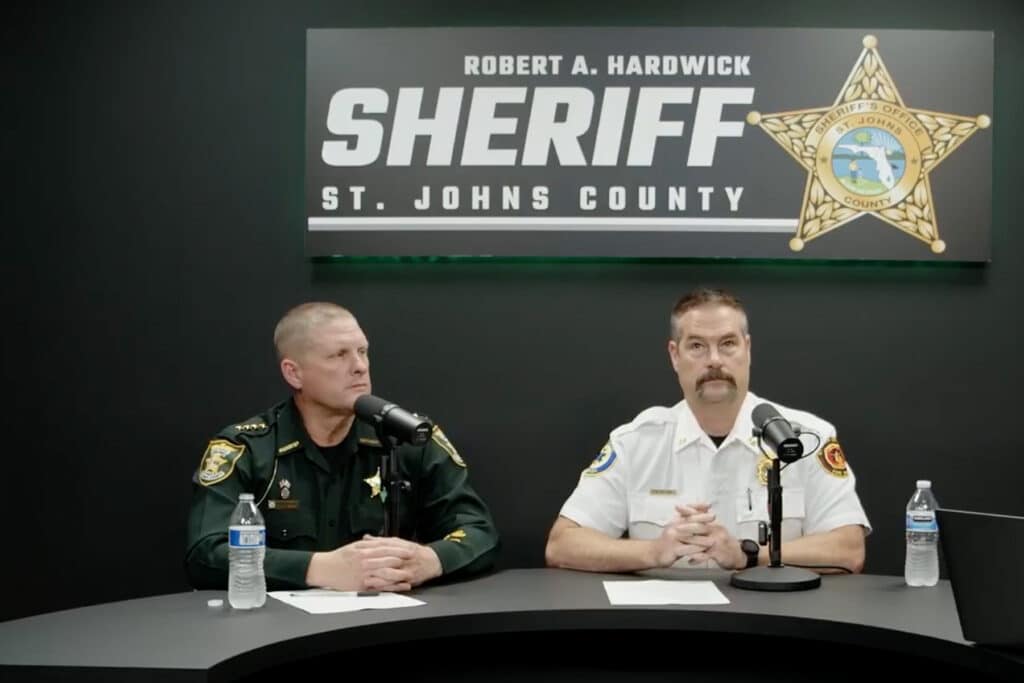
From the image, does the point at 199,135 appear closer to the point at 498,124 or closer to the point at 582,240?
the point at 498,124

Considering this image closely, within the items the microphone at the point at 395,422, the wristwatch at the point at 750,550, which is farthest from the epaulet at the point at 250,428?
the wristwatch at the point at 750,550

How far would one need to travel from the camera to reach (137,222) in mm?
3559

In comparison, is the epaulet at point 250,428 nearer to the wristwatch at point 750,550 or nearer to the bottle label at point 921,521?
the wristwatch at point 750,550

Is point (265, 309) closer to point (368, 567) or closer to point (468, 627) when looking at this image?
point (368, 567)

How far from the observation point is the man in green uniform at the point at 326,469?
280 cm

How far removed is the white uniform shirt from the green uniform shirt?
322mm

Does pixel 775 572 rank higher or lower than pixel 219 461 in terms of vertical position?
lower

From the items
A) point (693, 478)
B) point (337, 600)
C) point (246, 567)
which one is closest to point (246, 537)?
point (246, 567)

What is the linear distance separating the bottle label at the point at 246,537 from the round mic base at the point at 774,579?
107 centimetres

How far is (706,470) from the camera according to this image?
3029 mm

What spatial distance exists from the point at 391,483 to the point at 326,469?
51 cm

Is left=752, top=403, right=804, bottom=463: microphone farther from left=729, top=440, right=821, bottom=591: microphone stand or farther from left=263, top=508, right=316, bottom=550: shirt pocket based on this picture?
left=263, top=508, right=316, bottom=550: shirt pocket

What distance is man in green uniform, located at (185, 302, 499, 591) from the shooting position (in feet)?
9.18

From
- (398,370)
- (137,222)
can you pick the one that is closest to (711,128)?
(398,370)
